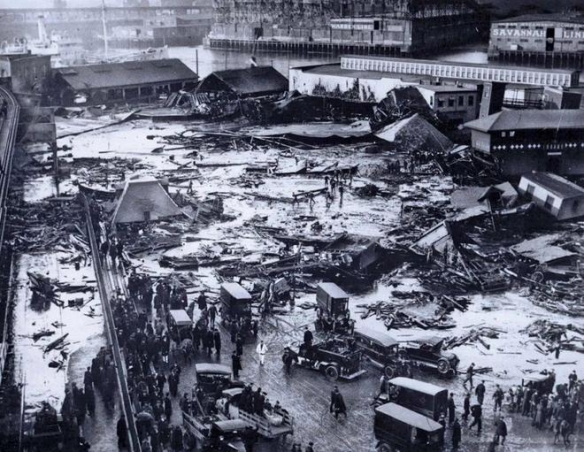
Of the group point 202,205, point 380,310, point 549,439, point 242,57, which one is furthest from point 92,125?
point 242,57

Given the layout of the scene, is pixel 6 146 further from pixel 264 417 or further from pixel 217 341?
pixel 264 417

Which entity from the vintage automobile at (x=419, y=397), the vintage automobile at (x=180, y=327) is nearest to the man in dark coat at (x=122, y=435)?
the vintage automobile at (x=180, y=327)

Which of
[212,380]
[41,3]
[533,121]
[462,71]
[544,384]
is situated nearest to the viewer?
[544,384]

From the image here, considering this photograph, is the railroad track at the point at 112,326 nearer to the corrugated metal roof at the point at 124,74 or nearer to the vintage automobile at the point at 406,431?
the vintage automobile at the point at 406,431

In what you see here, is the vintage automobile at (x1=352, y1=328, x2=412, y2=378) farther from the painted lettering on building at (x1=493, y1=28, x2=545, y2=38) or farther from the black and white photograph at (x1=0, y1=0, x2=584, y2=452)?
the painted lettering on building at (x1=493, y1=28, x2=545, y2=38)

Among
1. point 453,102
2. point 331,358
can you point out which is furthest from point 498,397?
point 453,102

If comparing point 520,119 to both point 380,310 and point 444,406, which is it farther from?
point 444,406

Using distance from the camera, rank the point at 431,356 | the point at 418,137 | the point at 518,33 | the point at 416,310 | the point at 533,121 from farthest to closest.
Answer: the point at 518,33 < the point at 418,137 < the point at 533,121 < the point at 416,310 < the point at 431,356

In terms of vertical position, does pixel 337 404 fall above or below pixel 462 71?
below
